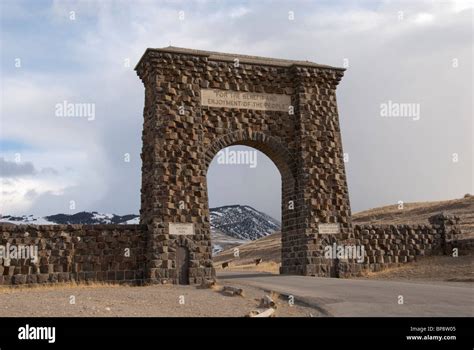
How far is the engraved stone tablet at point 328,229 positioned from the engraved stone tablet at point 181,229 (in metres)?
5.38

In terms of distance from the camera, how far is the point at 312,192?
23.5m

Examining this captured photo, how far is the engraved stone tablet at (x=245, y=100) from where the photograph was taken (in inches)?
899

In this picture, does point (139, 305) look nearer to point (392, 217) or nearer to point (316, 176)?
point (316, 176)

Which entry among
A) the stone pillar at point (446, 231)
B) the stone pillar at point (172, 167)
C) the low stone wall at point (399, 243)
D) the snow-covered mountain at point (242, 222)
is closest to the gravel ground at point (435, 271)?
the low stone wall at point (399, 243)

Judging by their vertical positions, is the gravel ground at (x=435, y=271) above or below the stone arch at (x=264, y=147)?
below

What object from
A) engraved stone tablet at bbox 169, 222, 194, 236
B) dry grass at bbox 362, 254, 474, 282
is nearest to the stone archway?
engraved stone tablet at bbox 169, 222, 194, 236

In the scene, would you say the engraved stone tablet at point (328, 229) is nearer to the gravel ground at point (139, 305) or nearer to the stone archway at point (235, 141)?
the stone archway at point (235, 141)

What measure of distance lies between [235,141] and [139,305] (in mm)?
10729

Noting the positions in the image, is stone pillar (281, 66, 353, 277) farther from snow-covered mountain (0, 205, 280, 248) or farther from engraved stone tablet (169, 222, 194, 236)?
snow-covered mountain (0, 205, 280, 248)

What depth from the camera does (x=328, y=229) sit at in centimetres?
2334

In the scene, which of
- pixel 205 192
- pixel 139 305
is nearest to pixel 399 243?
pixel 205 192
